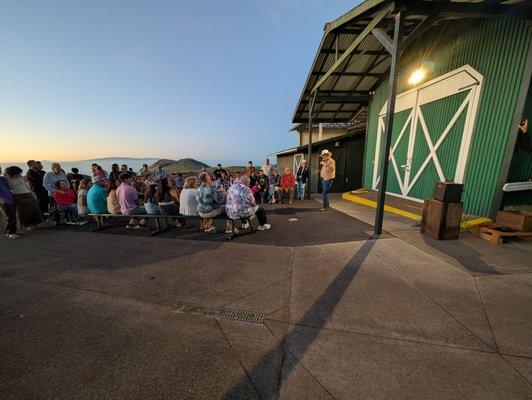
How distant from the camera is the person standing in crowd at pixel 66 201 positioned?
21.4ft

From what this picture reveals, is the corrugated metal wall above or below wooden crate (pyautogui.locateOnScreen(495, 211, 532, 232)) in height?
above

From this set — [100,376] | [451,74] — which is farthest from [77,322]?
[451,74]

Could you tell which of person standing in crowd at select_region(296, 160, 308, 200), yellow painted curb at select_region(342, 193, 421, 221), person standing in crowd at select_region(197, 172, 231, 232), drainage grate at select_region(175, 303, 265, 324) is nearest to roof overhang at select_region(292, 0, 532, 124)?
person standing in crowd at select_region(296, 160, 308, 200)

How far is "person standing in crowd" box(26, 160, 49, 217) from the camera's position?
736 cm

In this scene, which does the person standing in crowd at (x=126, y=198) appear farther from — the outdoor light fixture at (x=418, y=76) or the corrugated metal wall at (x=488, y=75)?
the outdoor light fixture at (x=418, y=76)

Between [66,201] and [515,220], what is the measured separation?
1132 cm

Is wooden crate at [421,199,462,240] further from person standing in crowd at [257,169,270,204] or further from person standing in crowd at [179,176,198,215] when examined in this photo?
person standing in crowd at [257,169,270,204]

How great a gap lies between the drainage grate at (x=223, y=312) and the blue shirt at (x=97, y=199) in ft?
16.4

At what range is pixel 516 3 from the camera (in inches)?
169

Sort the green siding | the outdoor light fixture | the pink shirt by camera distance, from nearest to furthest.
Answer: the green siding
the pink shirt
the outdoor light fixture

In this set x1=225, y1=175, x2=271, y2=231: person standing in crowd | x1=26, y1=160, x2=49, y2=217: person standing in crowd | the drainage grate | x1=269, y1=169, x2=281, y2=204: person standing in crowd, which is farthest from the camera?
A: x1=269, y1=169, x2=281, y2=204: person standing in crowd

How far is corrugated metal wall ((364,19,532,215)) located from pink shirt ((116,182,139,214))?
885cm

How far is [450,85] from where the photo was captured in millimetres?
6148

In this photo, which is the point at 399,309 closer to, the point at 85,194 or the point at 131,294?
the point at 131,294
